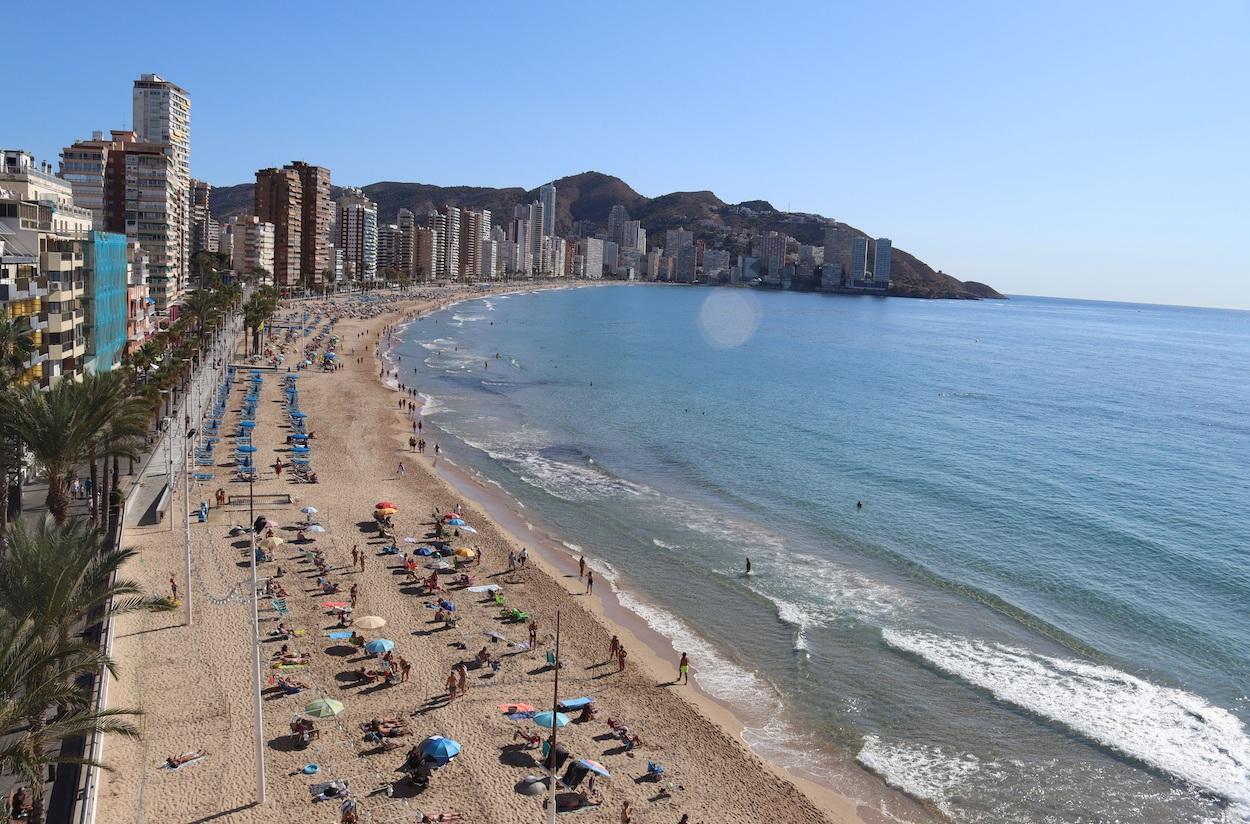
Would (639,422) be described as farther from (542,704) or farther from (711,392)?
(542,704)

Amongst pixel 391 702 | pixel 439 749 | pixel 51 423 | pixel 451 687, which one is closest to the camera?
pixel 439 749

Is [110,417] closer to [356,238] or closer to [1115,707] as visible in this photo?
[1115,707]

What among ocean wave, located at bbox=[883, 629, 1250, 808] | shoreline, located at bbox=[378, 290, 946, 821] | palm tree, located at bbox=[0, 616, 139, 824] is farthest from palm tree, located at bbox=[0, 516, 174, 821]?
ocean wave, located at bbox=[883, 629, 1250, 808]

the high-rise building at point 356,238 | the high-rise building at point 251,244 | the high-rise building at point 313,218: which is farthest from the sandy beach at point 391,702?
the high-rise building at point 356,238

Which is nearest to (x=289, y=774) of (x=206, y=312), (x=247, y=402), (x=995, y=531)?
(x=995, y=531)

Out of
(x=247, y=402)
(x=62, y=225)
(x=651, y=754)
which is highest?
(x=62, y=225)

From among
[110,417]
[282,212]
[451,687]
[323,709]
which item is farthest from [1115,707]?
[282,212]

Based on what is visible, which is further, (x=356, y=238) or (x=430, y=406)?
(x=356, y=238)
